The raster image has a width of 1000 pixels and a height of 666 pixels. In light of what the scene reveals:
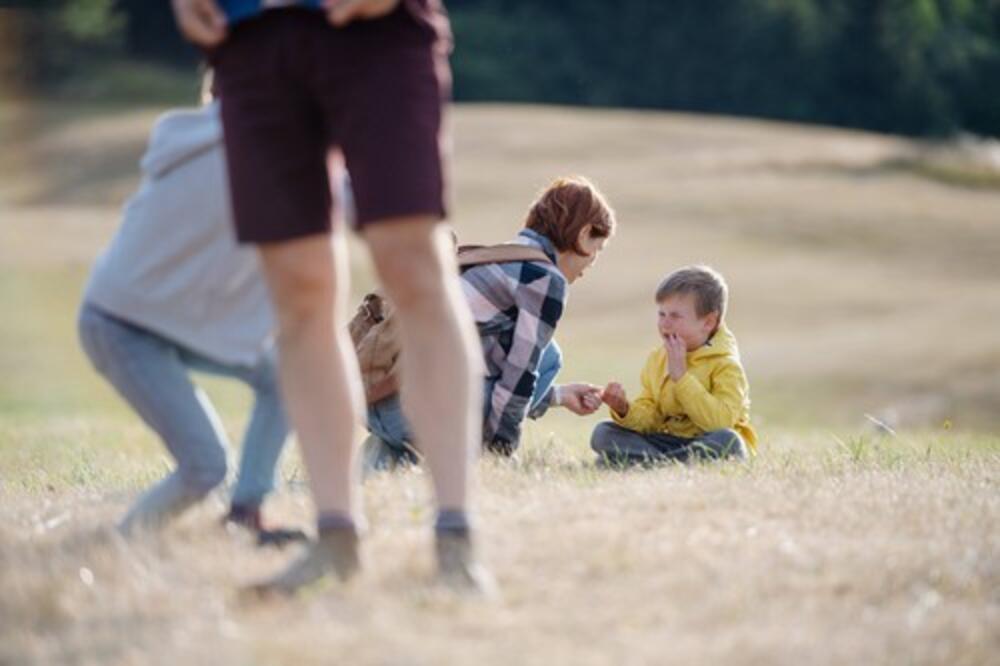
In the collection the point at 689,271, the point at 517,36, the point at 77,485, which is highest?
the point at 689,271

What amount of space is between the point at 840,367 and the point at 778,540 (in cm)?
1638

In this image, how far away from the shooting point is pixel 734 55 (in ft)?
242

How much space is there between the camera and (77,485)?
23.1 ft

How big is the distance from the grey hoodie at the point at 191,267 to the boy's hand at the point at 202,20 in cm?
73

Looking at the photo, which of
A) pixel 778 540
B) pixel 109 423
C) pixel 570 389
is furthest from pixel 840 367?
pixel 778 540

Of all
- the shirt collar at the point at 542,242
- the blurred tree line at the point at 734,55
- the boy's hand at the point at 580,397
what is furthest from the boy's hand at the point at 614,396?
the blurred tree line at the point at 734,55

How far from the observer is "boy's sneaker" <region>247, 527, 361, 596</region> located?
14.1 ft

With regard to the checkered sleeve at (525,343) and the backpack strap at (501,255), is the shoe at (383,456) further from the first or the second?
the backpack strap at (501,255)

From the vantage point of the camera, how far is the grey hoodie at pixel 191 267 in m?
5.15

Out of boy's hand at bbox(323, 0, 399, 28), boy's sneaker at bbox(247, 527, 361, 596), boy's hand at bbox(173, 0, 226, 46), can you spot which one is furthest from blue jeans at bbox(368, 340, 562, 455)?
boy's hand at bbox(323, 0, 399, 28)

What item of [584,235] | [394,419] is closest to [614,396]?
[584,235]

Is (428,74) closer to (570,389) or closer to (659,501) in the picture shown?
(659,501)

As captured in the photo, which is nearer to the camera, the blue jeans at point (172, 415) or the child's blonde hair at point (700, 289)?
the blue jeans at point (172, 415)

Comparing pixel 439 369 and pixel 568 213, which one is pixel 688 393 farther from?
pixel 439 369
